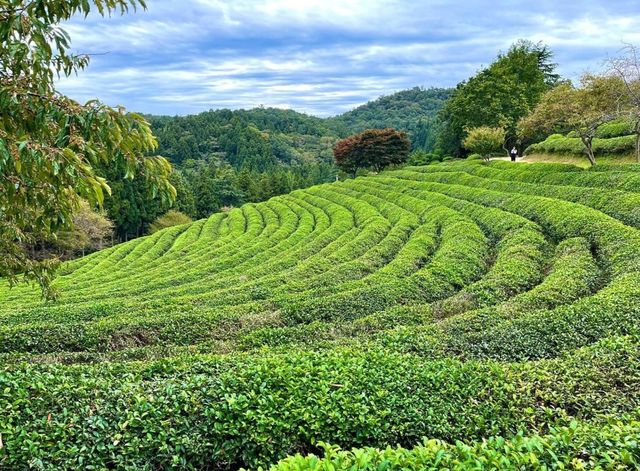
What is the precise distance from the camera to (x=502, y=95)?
50.5 metres

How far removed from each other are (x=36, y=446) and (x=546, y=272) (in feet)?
45.4

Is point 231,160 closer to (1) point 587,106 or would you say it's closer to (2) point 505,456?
(1) point 587,106

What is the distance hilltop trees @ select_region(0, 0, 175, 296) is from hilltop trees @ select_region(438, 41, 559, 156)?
46.1m

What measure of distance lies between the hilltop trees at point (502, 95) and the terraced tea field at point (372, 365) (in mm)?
32625

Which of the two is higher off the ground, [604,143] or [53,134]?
[604,143]

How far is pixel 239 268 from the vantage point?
23.6 m

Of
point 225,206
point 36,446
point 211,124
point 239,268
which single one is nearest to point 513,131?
point 239,268

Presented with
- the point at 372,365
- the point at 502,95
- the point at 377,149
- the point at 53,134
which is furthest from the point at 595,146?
the point at 377,149

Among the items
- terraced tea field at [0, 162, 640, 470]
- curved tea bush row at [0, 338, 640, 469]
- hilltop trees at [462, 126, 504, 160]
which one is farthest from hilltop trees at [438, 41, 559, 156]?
curved tea bush row at [0, 338, 640, 469]

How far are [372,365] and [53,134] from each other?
444 centimetres

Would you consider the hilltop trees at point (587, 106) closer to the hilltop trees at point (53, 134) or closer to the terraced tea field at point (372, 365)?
the terraced tea field at point (372, 365)

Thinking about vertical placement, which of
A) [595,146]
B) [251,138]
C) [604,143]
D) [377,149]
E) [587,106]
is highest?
[251,138]

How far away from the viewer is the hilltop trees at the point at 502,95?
49688 millimetres

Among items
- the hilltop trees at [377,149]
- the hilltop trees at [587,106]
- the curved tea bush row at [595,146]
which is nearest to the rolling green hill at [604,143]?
the curved tea bush row at [595,146]
